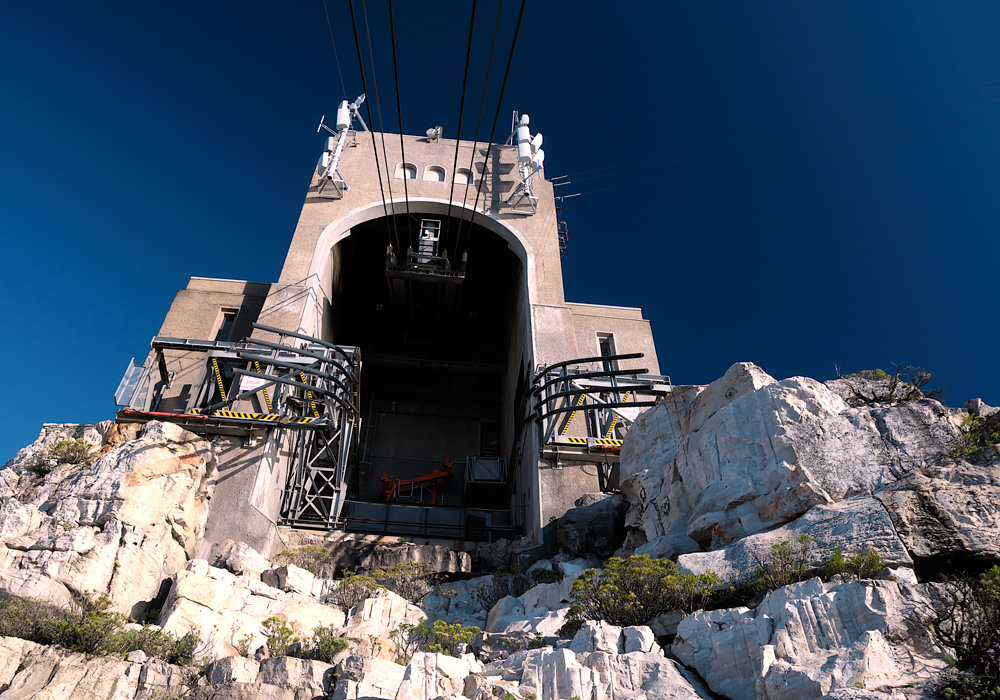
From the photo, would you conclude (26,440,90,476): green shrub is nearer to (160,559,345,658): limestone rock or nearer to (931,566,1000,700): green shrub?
(160,559,345,658): limestone rock

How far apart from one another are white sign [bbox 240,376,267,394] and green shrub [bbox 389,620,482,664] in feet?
36.4

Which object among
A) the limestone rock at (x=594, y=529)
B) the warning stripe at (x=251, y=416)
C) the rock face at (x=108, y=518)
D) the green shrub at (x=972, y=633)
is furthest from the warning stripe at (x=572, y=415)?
the green shrub at (x=972, y=633)

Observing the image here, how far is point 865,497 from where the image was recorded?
9328 millimetres

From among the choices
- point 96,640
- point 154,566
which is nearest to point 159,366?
point 154,566

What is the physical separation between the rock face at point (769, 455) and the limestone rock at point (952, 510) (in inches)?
29.2

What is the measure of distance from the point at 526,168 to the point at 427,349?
11.1 m

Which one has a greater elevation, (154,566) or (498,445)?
(498,445)

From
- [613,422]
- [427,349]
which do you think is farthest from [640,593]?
[427,349]

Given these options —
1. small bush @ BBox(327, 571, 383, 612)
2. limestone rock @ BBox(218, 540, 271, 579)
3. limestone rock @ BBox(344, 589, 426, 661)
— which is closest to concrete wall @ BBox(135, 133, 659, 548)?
limestone rock @ BBox(218, 540, 271, 579)

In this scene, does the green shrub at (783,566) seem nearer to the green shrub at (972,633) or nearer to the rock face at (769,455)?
the rock face at (769,455)

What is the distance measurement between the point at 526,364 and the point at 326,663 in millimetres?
16627

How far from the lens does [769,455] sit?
1083 centimetres

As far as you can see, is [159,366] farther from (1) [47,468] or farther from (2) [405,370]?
(2) [405,370]

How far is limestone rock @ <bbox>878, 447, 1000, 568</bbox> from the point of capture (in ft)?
26.5
